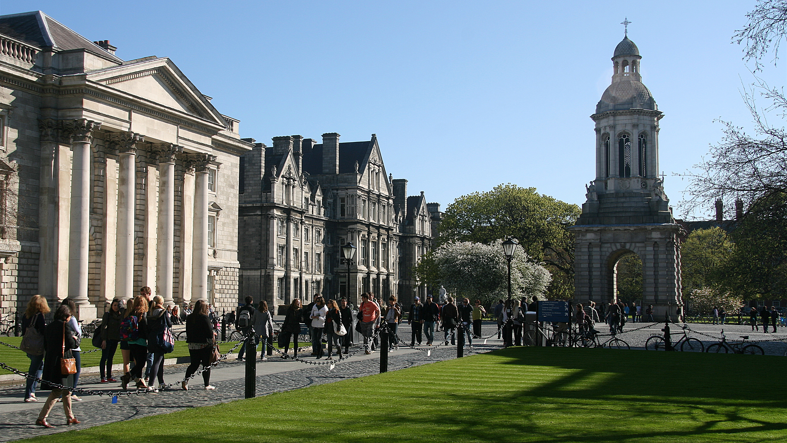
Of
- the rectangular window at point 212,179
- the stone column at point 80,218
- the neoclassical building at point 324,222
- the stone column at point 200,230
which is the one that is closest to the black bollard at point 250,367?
the stone column at point 80,218

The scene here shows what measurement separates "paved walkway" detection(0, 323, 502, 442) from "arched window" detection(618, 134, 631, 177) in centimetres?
4310

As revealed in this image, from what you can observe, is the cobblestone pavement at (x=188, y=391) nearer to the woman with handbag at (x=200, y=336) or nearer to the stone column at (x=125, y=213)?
the woman with handbag at (x=200, y=336)

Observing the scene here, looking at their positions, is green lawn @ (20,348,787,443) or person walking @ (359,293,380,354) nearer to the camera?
green lawn @ (20,348,787,443)

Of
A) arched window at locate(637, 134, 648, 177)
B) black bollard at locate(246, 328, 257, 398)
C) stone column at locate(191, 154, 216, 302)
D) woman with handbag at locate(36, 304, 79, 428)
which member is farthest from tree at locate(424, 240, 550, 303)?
woman with handbag at locate(36, 304, 79, 428)

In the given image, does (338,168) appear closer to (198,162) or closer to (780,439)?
(198,162)

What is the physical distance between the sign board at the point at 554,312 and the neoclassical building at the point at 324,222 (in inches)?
1965

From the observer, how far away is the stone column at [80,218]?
33812 millimetres

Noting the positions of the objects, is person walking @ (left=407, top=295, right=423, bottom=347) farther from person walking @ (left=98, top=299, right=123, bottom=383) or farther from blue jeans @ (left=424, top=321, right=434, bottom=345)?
person walking @ (left=98, top=299, right=123, bottom=383)

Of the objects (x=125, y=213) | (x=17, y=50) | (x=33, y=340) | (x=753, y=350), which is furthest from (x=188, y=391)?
(x=125, y=213)

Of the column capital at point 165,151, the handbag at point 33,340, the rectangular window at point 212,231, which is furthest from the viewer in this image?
the rectangular window at point 212,231

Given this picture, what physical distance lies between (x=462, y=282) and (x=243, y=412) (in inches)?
2326

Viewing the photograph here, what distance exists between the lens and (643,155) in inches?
2500

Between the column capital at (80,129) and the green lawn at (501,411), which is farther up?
the column capital at (80,129)

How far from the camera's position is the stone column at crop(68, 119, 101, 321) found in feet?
111
